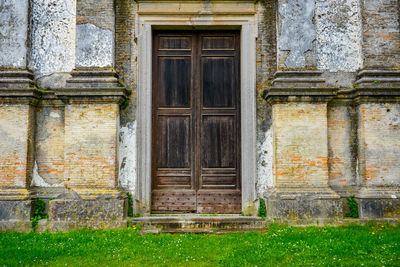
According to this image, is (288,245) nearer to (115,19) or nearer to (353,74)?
(353,74)

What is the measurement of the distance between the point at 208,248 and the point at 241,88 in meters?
3.48

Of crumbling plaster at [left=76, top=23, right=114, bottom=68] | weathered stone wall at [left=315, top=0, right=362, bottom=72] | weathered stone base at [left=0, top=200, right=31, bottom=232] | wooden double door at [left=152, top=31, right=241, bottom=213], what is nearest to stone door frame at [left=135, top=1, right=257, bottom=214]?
wooden double door at [left=152, top=31, right=241, bottom=213]

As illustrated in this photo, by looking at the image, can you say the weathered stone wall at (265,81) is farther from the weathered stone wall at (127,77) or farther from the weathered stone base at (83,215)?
the weathered stone base at (83,215)

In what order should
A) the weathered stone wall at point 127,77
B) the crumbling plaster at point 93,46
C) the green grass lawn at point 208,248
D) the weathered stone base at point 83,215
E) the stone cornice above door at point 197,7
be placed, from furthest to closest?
1. the stone cornice above door at point 197,7
2. the weathered stone wall at point 127,77
3. the crumbling plaster at point 93,46
4. the weathered stone base at point 83,215
5. the green grass lawn at point 208,248

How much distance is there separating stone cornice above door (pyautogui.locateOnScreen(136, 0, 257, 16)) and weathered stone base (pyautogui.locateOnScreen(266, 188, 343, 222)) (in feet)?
12.3

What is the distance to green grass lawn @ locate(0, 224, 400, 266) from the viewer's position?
14.1ft

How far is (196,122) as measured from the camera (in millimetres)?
7227

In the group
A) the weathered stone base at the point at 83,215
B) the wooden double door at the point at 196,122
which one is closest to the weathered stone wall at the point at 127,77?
the wooden double door at the point at 196,122

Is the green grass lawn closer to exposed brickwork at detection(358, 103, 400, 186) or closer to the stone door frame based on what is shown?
exposed brickwork at detection(358, 103, 400, 186)

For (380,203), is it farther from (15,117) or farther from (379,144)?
(15,117)

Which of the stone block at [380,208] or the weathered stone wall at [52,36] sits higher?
the weathered stone wall at [52,36]

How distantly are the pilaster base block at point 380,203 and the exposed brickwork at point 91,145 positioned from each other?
4.57 m

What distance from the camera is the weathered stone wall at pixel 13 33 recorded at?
21.8ft

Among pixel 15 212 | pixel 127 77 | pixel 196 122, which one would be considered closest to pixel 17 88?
pixel 127 77
